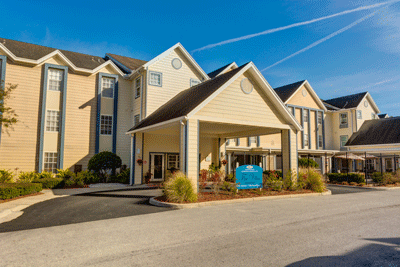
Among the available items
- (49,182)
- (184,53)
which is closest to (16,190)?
(49,182)

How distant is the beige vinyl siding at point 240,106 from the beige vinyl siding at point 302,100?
16760 mm

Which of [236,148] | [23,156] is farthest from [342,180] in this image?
[23,156]

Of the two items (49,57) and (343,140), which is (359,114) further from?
(49,57)

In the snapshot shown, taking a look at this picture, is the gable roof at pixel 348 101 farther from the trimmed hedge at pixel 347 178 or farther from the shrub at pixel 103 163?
the shrub at pixel 103 163

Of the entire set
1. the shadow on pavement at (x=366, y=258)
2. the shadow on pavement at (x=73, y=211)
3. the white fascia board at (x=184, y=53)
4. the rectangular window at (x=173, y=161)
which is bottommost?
the shadow on pavement at (x=73, y=211)

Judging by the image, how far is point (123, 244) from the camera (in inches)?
229

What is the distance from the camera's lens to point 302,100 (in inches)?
1257

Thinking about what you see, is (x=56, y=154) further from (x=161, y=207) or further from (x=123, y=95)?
(x=161, y=207)

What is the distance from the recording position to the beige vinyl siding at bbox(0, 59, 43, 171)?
18.8 meters

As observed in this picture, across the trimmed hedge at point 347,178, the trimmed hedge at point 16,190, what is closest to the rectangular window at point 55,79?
the trimmed hedge at point 16,190

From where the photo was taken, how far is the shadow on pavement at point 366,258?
4.75 meters

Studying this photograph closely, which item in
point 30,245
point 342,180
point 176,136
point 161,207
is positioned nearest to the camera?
point 30,245

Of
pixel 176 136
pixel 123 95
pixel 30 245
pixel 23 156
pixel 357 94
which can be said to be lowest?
pixel 30 245

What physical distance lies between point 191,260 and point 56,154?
18.5 meters
